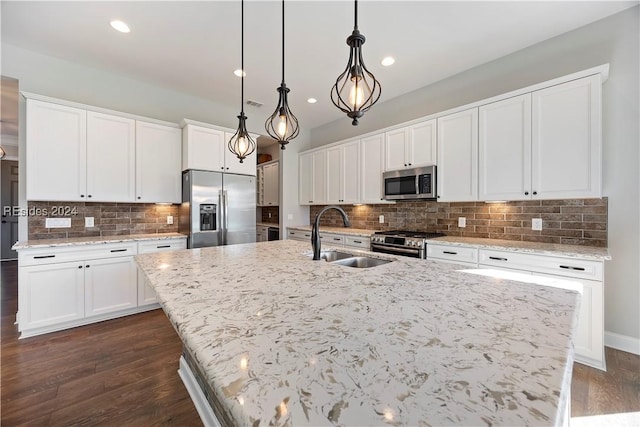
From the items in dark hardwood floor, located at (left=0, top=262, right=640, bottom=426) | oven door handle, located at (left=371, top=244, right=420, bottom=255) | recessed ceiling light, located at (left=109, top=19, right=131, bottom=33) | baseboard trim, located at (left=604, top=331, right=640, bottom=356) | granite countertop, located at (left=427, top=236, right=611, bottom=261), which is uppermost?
recessed ceiling light, located at (left=109, top=19, right=131, bottom=33)

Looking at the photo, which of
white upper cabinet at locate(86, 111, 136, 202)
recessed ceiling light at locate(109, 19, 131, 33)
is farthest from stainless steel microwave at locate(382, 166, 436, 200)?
white upper cabinet at locate(86, 111, 136, 202)

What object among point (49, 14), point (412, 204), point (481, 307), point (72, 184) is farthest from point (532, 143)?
point (72, 184)

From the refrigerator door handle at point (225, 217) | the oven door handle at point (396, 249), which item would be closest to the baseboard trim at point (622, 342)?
the oven door handle at point (396, 249)

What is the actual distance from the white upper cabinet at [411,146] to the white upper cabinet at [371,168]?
123mm

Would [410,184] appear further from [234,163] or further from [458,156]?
[234,163]

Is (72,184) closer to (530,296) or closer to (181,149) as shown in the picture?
(181,149)

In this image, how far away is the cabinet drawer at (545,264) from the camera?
2.02 metres

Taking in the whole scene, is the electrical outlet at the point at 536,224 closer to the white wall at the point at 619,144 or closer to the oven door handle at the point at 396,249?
the white wall at the point at 619,144

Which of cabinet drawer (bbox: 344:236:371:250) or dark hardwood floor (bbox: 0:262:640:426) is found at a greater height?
cabinet drawer (bbox: 344:236:371:250)

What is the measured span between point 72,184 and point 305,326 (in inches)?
140

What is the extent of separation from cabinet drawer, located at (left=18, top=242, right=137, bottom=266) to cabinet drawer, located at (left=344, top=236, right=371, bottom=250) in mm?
2704

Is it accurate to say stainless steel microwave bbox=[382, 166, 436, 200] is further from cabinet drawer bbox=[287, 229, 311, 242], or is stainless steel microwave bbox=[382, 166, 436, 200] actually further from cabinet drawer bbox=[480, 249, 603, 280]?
cabinet drawer bbox=[287, 229, 311, 242]

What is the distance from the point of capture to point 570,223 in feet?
8.32

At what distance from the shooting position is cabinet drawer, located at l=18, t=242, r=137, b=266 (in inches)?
100
